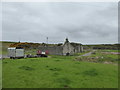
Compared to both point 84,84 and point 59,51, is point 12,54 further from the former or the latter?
point 84,84

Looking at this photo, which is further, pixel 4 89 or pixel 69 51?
pixel 69 51

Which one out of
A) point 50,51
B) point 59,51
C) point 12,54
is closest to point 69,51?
point 59,51

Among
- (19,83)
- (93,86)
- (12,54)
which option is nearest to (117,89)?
(93,86)

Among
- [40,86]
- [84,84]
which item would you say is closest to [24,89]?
[40,86]

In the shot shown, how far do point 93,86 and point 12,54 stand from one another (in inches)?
1144

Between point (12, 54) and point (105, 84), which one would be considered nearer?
point (105, 84)

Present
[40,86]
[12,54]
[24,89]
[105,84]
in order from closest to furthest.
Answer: [24,89] → [40,86] → [105,84] → [12,54]

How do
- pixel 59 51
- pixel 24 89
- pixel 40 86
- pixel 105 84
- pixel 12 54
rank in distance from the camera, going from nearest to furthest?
1. pixel 24 89
2. pixel 40 86
3. pixel 105 84
4. pixel 12 54
5. pixel 59 51

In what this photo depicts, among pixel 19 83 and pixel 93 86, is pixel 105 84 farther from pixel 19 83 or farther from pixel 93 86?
pixel 19 83

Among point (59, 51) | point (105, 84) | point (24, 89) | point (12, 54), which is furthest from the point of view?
point (59, 51)

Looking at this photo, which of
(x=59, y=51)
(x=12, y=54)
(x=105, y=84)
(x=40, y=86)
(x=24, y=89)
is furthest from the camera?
(x=59, y=51)

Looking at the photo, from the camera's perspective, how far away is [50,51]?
54469 millimetres

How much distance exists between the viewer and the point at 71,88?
1023cm

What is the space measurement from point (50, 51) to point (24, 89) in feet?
146
